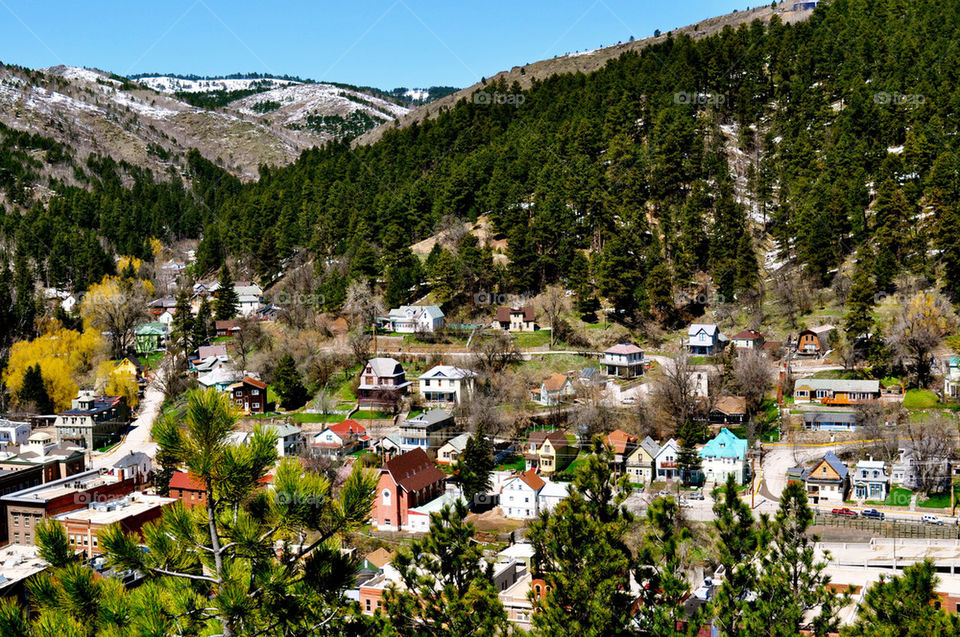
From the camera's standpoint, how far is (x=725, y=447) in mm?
41656

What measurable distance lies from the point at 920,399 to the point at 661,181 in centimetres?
2713

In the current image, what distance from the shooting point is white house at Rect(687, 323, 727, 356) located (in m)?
53.8

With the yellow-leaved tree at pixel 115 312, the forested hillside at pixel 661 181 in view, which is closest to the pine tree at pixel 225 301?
the forested hillside at pixel 661 181

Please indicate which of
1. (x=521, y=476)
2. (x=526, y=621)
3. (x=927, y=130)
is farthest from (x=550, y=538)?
(x=927, y=130)

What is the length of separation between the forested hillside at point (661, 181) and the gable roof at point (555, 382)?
7955 millimetres

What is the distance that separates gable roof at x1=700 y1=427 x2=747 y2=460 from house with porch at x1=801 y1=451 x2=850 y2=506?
9.51 feet

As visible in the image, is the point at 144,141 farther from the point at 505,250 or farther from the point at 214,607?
the point at 214,607

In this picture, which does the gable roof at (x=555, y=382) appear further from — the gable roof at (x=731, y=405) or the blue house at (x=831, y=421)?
the blue house at (x=831, y=421)

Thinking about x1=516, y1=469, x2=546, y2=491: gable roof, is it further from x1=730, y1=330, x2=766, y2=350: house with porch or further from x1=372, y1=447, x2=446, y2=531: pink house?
x1=730, y1=330, x2=766, y2=350: house with porch

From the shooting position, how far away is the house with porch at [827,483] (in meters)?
38.7

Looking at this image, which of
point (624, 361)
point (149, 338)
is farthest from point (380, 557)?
point (149, 338)

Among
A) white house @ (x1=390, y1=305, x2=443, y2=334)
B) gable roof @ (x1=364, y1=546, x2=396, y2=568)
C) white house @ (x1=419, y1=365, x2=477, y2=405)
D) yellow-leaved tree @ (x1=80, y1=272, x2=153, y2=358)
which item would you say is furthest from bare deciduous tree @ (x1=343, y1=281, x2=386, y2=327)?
gable roof @ (x1=364, y1=546, x2=396, y2=568)
